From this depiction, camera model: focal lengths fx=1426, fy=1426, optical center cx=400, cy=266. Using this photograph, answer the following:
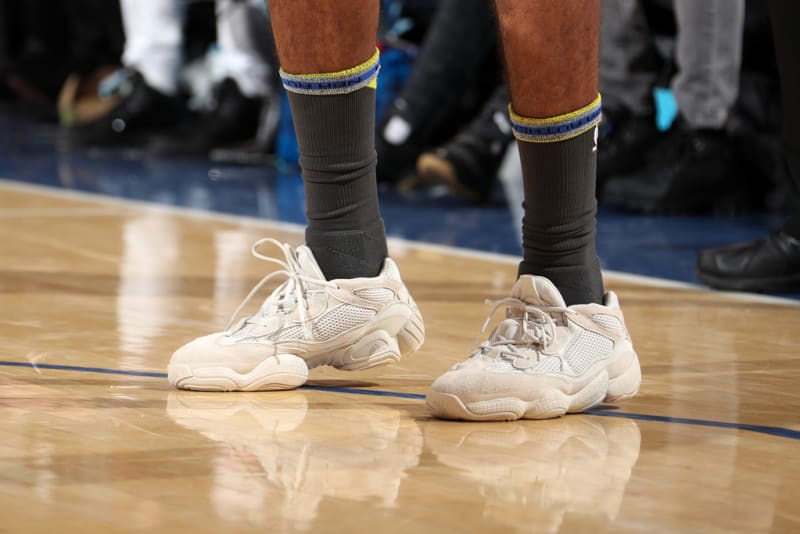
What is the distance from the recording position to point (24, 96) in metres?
6.20

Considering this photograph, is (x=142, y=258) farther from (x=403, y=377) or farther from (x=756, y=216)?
(x=756, y=216)

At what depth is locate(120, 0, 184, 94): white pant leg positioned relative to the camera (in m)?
4.56

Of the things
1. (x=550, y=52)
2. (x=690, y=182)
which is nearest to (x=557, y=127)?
(x=550, y=52)

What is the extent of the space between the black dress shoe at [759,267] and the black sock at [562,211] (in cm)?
77

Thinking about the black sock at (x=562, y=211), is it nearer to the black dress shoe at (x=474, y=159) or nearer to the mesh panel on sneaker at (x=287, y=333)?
the mesh panel on sneaker at (x=287, y=333)

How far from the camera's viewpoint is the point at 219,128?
4434mm

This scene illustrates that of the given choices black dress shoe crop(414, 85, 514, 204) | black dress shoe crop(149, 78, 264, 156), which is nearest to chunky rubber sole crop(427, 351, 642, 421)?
black dress shoe crop(414, 85, 514, 204)

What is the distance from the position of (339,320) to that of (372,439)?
0.77 feet

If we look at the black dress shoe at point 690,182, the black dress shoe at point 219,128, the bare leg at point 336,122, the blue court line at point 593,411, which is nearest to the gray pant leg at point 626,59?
the black dress shoe at point 690,182

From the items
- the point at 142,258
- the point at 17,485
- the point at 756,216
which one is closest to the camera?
the point at 17,485

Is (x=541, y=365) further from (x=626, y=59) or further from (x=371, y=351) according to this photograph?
(x=626, y=59)

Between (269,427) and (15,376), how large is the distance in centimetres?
30

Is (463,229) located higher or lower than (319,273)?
lower

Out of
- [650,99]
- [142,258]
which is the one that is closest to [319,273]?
[142,258]
